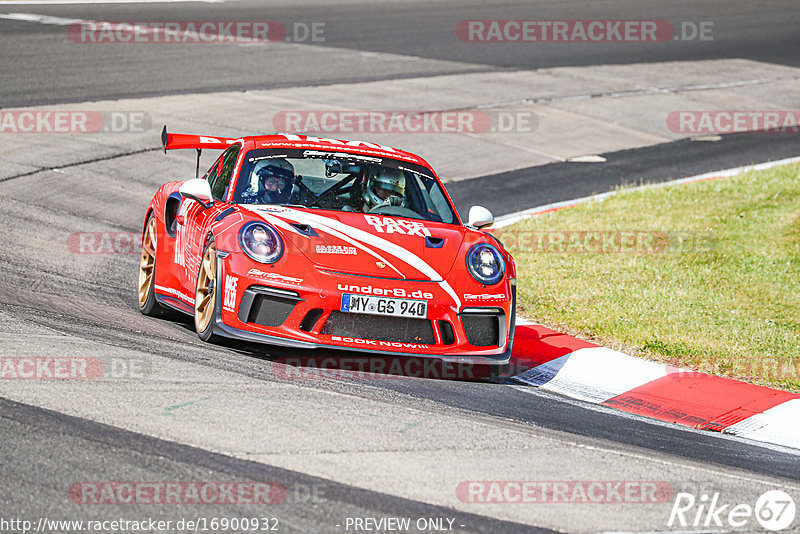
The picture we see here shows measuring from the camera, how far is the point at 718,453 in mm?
5867

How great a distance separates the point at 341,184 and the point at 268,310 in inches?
62.0

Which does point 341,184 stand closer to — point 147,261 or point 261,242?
point 261,242

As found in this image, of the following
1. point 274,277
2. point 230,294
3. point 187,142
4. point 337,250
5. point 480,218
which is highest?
point 187,142

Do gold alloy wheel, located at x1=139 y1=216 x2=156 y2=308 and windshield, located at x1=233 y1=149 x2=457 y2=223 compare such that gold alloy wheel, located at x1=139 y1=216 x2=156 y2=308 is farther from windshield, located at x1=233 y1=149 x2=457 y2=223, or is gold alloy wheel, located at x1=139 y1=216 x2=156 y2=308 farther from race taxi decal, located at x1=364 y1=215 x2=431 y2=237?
race taxi decal, located at x1=364 y1=215 x2=431 y2=237

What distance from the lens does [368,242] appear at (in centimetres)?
691

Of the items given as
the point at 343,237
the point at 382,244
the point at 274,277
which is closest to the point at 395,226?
the point at 382,244

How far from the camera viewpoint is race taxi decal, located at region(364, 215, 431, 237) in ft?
23.5

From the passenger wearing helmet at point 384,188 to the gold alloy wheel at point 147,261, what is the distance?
164 centimetres

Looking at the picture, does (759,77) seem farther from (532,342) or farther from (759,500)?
(759,500)

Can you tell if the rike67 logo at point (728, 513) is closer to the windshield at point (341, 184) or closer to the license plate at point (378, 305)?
the license plate at point (378, 305)

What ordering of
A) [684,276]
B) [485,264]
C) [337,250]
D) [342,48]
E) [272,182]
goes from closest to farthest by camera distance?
[337,250]
[485,264]
[272,182]
[684,276]
[342,48]

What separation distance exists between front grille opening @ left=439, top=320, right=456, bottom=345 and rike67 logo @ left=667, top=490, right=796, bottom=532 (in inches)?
84.6

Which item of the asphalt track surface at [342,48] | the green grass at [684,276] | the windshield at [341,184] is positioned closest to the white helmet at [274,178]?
the windshield at [341,184]

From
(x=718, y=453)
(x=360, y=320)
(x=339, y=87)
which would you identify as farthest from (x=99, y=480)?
(x=339, y=87)
